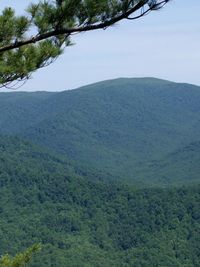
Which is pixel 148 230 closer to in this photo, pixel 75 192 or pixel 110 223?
pixel 110 223

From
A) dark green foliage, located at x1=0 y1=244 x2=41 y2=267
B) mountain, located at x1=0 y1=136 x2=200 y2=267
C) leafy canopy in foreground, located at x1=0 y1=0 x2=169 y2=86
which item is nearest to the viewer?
leafy canopy in foreground, located at x1=0 y1=0 x2=169 y2=86

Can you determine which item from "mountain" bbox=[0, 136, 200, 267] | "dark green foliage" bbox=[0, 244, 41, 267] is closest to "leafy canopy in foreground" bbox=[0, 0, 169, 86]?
"dark green foliage" bbox=[0, 244, 41, 267]

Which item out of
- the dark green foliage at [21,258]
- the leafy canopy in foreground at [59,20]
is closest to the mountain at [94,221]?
the dark green foliage at [21,258]

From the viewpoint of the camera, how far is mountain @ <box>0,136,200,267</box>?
107m

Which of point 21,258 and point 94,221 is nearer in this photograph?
point 21,258

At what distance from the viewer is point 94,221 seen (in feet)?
412

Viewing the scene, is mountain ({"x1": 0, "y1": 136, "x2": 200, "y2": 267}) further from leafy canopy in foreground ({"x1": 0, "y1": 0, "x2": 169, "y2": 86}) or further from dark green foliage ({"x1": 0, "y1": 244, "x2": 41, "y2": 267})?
leafy canopy in foreground ({"x1": 0, "y1": 0, "x2": 169, "y2": 86})

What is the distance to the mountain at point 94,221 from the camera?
4205 inches

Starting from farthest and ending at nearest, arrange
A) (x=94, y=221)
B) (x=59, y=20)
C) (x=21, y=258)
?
(x=94, y=221)
(x=21, y=258)
(x=59, y=20)

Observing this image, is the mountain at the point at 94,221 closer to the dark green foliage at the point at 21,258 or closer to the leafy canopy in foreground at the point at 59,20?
the dark green foliage at the point at 21,258

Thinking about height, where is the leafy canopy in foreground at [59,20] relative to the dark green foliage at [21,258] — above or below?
above

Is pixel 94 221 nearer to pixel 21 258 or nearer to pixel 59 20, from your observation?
pixel 21 258

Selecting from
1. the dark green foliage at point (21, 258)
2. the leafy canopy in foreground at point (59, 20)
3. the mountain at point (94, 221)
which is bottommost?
the mountain at point (94, 221)

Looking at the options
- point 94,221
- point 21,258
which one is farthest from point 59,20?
point 94,221
